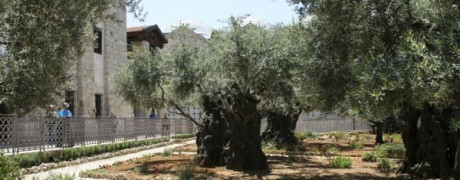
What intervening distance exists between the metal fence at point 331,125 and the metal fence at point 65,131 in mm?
15207

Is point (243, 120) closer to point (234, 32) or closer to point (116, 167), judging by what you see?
point (234, 32)

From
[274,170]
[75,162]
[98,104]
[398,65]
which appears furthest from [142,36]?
[398,65]

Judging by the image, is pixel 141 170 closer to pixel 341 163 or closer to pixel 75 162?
pixel 75 162

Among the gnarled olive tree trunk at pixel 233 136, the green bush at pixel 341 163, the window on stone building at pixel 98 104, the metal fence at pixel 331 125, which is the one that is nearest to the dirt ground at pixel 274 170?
the green bush at pixel 341 163

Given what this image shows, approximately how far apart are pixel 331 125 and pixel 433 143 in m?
28.0

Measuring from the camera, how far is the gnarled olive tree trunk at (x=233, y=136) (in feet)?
43.5

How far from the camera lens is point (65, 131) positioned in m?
16.8

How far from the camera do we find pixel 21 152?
14203mm

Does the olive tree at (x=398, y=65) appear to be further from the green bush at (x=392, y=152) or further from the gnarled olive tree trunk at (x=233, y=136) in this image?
the green bush at (x=392, y=152)

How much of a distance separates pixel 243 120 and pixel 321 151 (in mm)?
6850

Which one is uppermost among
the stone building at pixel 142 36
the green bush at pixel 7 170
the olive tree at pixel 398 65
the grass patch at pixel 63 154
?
the stone building at pixel 142 36

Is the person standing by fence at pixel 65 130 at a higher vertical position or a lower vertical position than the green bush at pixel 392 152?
higher

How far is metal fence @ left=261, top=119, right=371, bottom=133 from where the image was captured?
122 ft

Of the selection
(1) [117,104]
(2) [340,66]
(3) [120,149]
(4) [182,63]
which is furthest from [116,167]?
(1) [117,104]
